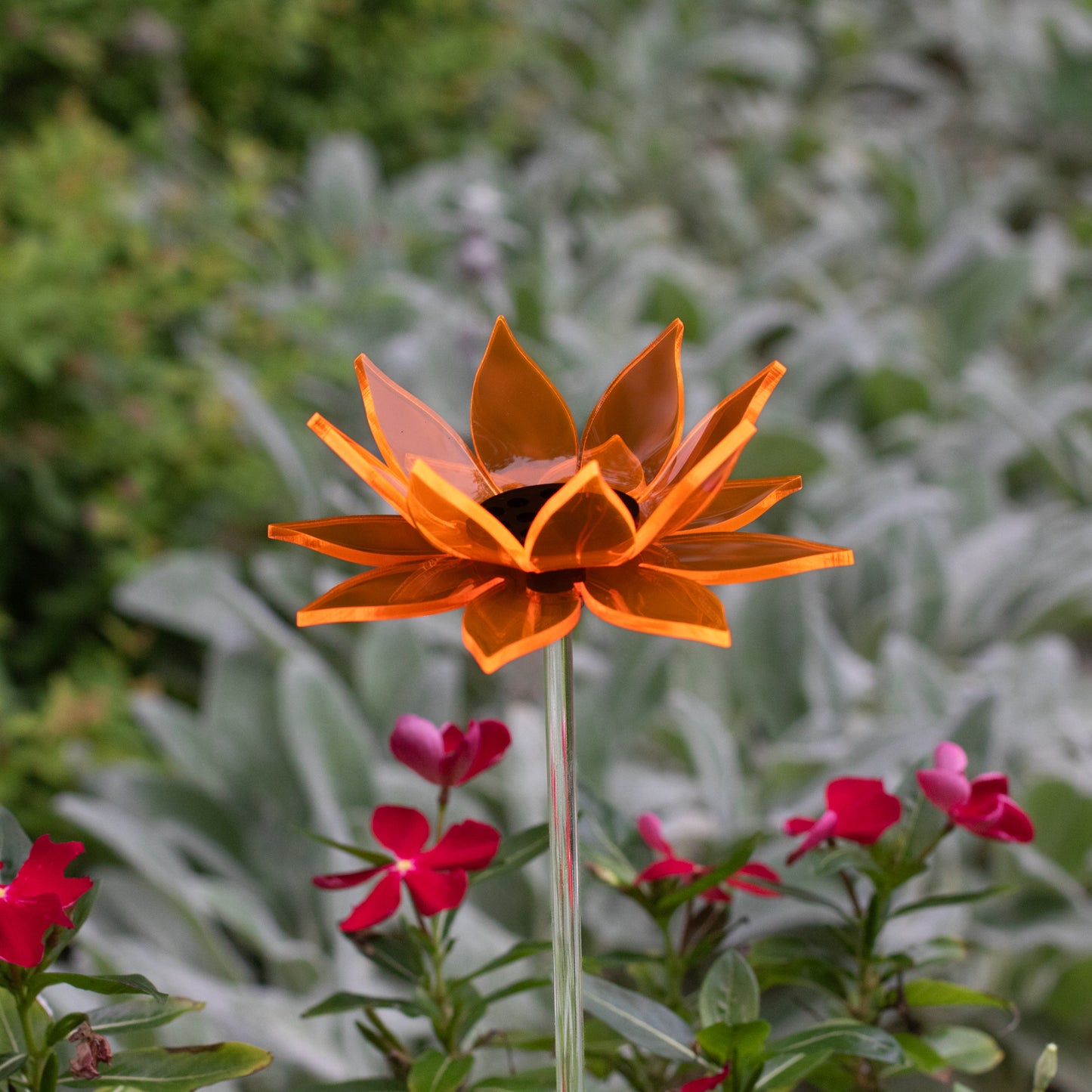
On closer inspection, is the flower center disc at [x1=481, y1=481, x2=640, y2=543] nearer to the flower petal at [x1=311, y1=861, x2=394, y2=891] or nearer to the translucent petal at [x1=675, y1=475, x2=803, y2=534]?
the translucent petal at [x1=675, y1=475, x2=803, y2=534]

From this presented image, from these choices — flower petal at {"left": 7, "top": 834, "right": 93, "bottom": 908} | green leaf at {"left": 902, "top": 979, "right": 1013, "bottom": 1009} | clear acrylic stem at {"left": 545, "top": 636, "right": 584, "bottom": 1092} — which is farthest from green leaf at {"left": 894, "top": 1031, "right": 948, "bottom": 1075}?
flower petal at {"left": 7, "top": 834, "right": 93, "bottom": 908}

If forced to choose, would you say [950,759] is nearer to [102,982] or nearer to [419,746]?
[419,746]

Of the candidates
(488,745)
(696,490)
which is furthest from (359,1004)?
(696,490)

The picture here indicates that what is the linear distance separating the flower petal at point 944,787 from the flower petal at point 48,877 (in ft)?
1.40

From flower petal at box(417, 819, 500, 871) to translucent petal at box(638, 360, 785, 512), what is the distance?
0.65 feet

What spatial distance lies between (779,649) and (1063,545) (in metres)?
0.57

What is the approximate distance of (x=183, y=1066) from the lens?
24.3 inches

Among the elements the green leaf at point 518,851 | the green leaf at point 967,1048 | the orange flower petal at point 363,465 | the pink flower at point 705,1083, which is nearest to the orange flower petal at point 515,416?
the orange flower petal at point 363,465

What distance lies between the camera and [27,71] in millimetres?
3148

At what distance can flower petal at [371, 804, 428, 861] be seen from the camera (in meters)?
0.65

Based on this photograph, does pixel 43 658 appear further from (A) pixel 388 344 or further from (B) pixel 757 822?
(B) pixel 757 822

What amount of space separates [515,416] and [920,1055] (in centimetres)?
43

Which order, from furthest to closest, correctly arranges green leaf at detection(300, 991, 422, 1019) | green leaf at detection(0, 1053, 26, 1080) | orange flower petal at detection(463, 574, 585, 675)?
green leaf at detection(300, 991, 422, 1019) < green leaf at detection(0, 1053, 26, 1080) < orange flower petal at detection(463, 574, 585, 675)

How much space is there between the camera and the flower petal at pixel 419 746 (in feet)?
2.16
